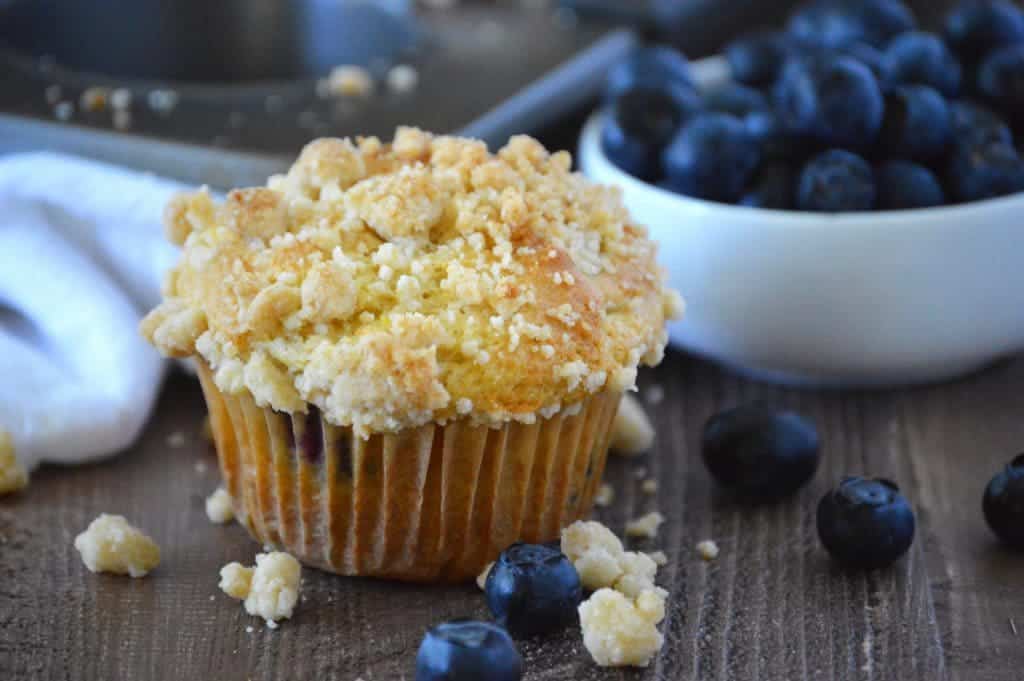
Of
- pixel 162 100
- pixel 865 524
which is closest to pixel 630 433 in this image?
pixel 865 524

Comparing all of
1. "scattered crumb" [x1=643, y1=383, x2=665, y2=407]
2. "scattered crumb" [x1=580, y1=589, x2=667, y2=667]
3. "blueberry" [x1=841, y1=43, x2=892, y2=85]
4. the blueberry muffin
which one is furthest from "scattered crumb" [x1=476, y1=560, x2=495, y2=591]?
"blueberry" [x1=841, y1=43, x2=892, y2=85]

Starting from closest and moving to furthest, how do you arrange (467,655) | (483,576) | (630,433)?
(467,655)
(483,576)
(630,433)

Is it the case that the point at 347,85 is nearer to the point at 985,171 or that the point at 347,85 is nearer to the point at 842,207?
the point at 842,207

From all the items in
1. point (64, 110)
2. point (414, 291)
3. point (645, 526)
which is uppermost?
point (414, 291)

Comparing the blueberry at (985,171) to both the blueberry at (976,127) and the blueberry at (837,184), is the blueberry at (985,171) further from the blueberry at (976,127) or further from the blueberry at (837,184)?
the blueberry at (837,184)

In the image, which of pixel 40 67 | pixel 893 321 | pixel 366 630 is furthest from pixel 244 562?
pixel 40 67

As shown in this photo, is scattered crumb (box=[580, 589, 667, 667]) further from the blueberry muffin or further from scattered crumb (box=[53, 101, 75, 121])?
scattered crumb (box=[53, 101, 75, 121])

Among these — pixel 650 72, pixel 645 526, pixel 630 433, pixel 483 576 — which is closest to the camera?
pixel 483 576

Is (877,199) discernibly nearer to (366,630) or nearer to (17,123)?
(366,630)
